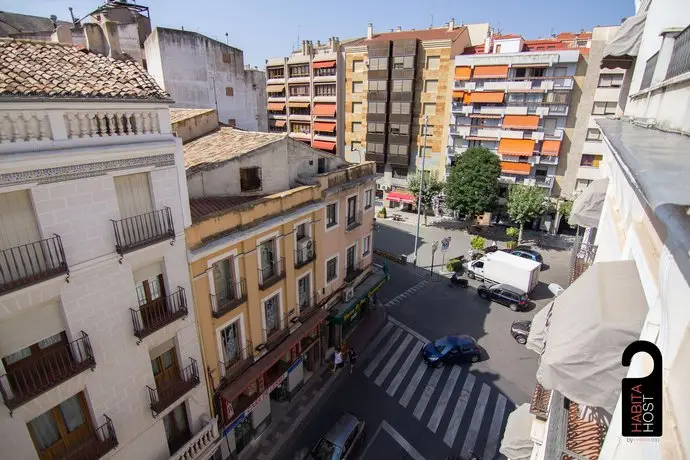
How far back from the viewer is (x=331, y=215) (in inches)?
859

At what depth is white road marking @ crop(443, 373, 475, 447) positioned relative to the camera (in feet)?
60.3

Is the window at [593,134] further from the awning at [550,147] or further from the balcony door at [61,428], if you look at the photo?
the balcony door at [61,428]

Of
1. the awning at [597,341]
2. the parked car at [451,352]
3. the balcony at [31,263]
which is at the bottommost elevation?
the parked car at [451,352]

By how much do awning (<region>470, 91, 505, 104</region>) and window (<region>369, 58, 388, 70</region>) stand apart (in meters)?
12.4

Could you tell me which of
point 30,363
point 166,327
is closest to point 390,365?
point 166,327

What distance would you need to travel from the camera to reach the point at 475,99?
44000 millimetres

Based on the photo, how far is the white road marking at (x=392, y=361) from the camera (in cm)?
2214

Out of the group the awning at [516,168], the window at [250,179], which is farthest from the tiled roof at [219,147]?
the awning at [516,168]

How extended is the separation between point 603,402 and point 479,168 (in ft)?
126

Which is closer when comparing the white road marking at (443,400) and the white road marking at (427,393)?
the white road marking at (443,400)

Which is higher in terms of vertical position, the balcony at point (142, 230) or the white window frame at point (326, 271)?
the balcony at point (142, 230)

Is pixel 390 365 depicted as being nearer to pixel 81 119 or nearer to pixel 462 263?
Result: pixel 462 263

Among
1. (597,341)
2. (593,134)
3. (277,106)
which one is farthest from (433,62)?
(597,341)

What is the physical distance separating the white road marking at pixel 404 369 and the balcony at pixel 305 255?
344 inches
